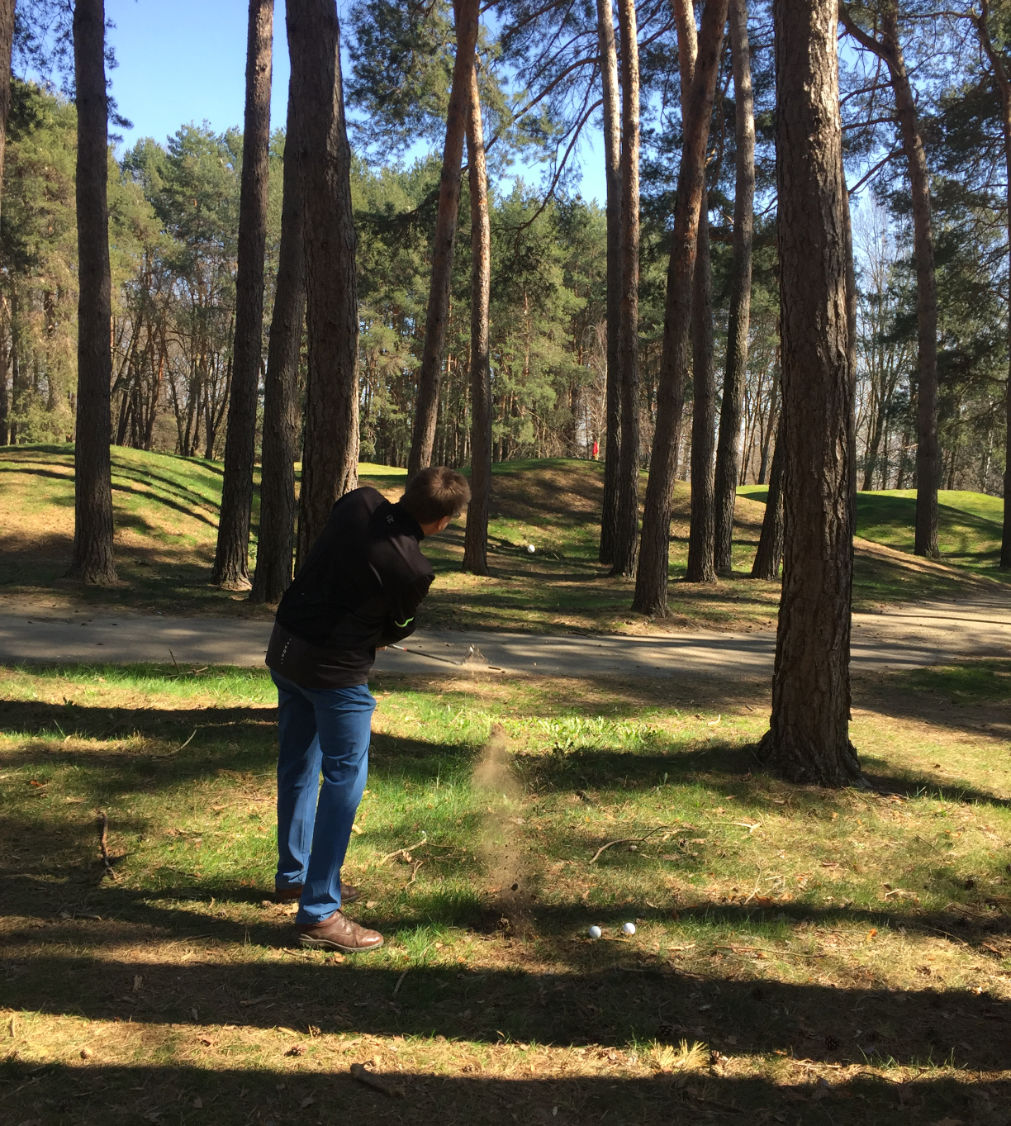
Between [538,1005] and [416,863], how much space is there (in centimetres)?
121

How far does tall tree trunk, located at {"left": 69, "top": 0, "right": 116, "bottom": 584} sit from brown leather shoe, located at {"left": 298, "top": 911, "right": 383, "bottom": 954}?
10.6 meters

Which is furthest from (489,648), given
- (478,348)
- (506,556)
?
(506,556)

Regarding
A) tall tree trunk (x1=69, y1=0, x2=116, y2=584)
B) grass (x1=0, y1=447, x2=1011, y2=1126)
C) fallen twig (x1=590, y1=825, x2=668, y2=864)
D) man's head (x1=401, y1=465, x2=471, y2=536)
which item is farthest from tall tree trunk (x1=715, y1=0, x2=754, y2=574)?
man's head (x1=401, y1=465, x2=471, y2=536)

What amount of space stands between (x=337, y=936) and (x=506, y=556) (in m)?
16.3

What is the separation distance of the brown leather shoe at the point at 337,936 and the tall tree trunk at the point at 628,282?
1385cm

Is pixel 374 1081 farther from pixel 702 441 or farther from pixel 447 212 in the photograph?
pixel 702 441

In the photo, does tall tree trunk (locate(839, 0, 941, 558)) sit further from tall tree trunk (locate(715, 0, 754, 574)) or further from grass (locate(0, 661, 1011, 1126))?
grass (locate(0, 661, 1011, 1126))

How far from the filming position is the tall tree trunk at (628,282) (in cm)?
1571

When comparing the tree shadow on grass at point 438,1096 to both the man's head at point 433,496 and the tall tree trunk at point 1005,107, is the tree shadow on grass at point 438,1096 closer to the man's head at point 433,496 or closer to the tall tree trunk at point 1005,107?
the man's head at point 433,496

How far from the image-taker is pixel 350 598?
3.40 m

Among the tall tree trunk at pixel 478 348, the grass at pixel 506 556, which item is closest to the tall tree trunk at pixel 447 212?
the tall tree trunk at pixel 478 348

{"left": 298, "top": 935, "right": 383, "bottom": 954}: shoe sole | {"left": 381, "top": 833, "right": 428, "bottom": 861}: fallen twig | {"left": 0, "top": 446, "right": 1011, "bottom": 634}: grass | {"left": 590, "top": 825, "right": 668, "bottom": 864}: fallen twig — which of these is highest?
{"left": 0, "top": 446, "right": 1011, "bottom": 634}: grass

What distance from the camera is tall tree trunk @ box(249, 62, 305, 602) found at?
460 inches

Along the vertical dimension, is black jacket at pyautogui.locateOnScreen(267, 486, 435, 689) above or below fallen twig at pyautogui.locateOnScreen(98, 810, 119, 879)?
above
